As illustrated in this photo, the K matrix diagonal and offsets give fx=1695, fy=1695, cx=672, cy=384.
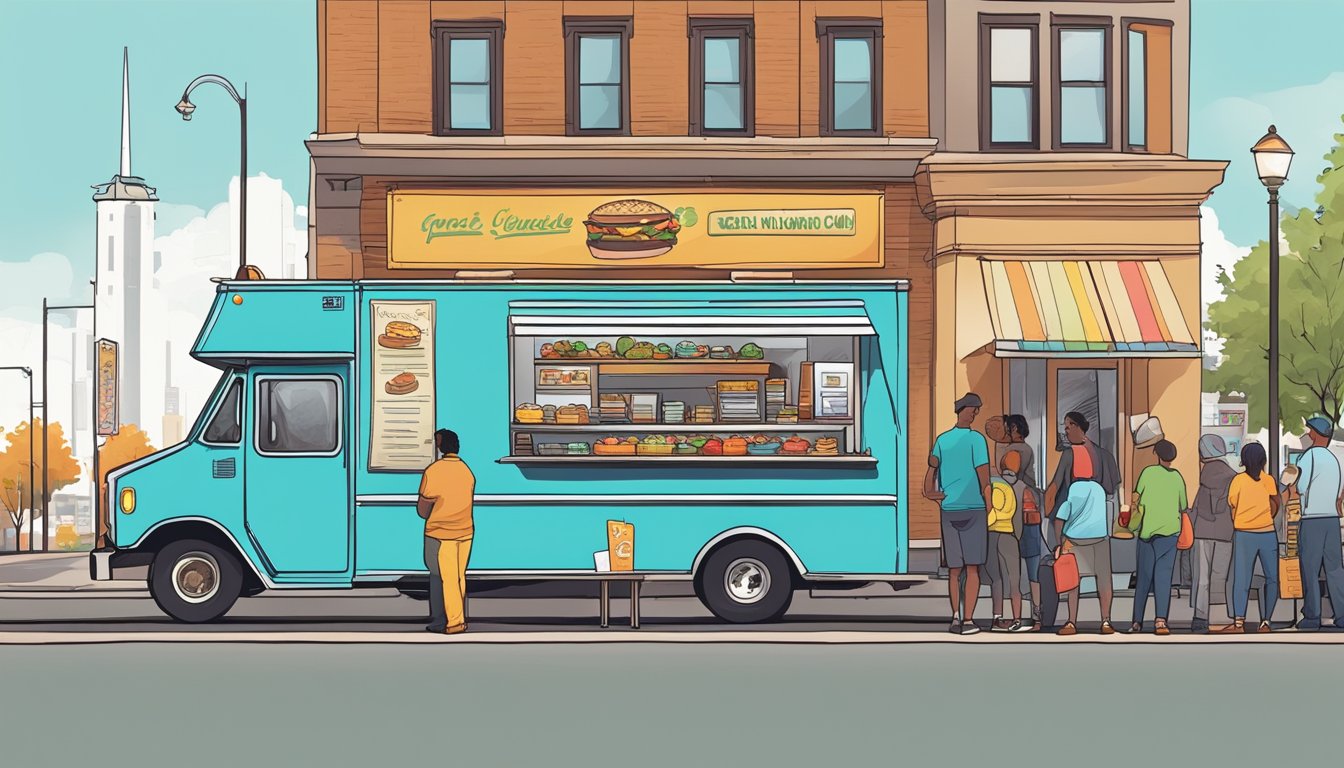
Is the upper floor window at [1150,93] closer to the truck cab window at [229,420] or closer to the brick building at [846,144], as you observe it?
the brick building at [846,144]

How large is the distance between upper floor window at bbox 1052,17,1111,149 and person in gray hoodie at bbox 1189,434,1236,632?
9.55m

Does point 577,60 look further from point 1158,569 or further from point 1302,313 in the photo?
point 1302,313

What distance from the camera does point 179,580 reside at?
15.8 metres

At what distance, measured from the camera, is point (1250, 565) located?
1516cm

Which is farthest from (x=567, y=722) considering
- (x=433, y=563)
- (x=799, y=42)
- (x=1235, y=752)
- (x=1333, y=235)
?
(x=1333, y=235)

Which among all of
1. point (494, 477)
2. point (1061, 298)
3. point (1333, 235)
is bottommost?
point (494, 477)

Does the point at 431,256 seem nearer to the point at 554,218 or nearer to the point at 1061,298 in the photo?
the point at 554,218

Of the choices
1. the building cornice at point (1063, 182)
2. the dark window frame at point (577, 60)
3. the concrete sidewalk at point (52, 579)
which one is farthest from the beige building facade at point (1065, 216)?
the concrete sidewalk at point (52, 579)

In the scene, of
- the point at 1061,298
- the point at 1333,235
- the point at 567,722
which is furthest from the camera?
the point at 1333,235

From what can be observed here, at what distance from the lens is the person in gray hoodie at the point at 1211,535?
15148 mm

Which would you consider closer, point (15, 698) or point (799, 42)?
point (15, 698)

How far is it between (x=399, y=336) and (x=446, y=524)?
1974 millimetres

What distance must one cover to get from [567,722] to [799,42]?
50.9ft

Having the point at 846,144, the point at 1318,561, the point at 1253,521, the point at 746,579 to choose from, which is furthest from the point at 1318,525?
the point at 846,144
